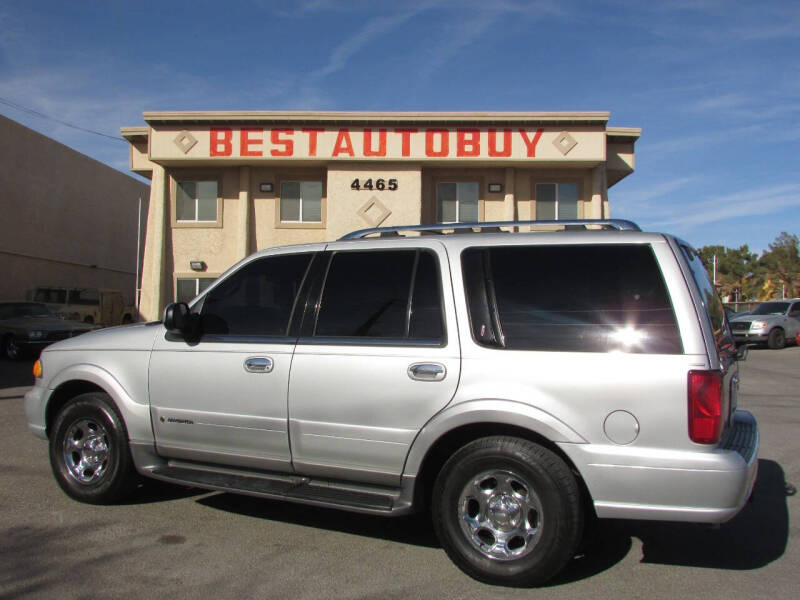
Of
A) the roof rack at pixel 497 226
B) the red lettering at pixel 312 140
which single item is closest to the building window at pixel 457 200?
the red lettering at pixel 312 140

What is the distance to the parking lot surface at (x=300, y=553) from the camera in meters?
3.72

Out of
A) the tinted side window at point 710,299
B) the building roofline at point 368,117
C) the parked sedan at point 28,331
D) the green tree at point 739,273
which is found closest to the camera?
the tinted side window at point 710,299

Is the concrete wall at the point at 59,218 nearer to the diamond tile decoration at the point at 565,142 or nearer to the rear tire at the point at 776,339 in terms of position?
the diamond tile decoration at the point at 565,142

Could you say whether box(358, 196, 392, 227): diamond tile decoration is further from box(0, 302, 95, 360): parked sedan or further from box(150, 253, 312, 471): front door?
box(150, 253, 312, 471): front door

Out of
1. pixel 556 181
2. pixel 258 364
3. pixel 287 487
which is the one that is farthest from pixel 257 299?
pixel 556 181

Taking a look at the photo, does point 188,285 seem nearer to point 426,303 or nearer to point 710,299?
point 426,303

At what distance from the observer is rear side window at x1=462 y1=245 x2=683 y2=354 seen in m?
3.64

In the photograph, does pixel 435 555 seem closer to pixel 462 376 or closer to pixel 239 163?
pixel 462 376

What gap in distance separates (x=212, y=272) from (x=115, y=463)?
55.0 ft

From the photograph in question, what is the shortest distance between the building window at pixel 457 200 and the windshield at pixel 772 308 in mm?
10578

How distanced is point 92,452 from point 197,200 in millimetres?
17264

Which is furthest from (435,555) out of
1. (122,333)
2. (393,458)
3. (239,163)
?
(239,163)

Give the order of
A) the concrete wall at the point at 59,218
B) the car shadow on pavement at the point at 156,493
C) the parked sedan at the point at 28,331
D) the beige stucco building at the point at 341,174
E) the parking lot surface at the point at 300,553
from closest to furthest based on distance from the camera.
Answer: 1. the parking lot surface at the point at 300,553
2. the car shadow on pavement at the point at 156,493
3. the parked sedan at the point at 28,331
4. the beige stucco building at the point at 341,174
5. the concrete wall at the point at 59,218

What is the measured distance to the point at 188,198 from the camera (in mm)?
21391
